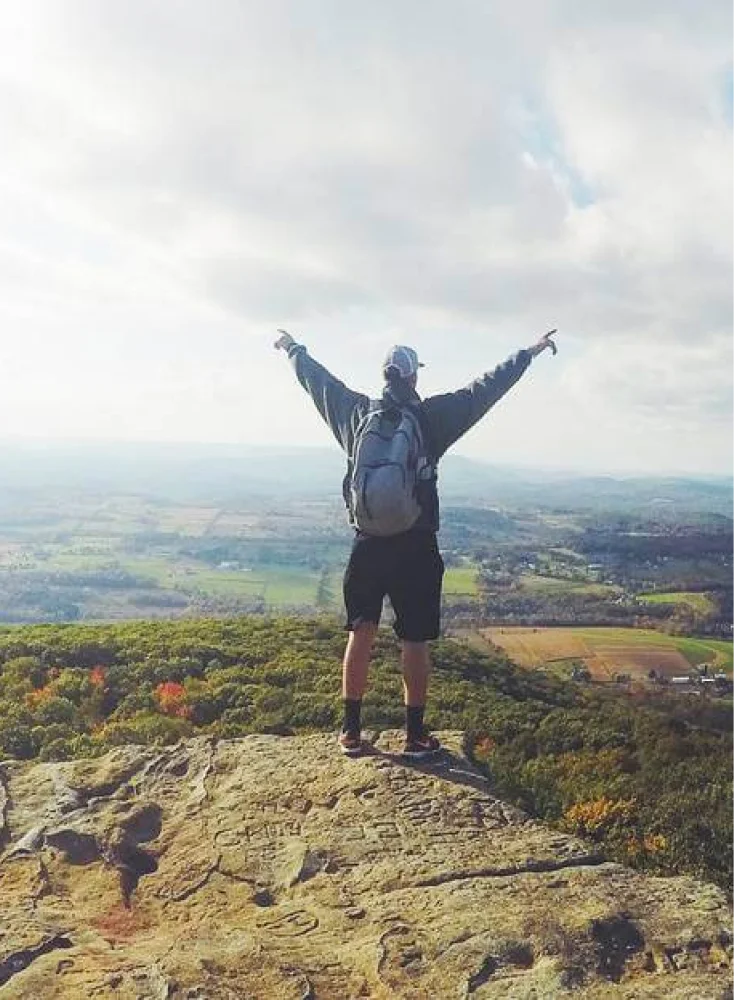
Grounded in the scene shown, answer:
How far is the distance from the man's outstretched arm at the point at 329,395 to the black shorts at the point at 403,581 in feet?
2.73

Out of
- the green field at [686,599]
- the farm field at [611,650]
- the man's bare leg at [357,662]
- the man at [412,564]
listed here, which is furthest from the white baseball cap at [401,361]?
the green field at [686,599]

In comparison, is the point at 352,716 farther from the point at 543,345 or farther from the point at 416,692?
the point at 543,345

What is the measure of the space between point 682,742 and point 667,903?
603 cm

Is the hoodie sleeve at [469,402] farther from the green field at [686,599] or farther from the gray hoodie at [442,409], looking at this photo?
the green field at [686,599]

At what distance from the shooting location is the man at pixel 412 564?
578cm

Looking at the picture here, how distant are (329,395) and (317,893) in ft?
11.2

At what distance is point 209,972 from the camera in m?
3.51

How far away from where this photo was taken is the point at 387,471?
5.53 metres

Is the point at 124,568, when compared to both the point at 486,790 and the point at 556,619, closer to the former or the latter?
the point at 556,619

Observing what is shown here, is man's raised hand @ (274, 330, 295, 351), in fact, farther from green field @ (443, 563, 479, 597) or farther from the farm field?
green field @ (443, 563, 479, 597)

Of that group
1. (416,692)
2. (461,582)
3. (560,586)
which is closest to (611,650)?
(560,586)

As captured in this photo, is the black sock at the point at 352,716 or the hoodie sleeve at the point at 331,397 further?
the hoodie sleeve at the point at 331,397

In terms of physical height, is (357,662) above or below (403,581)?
below

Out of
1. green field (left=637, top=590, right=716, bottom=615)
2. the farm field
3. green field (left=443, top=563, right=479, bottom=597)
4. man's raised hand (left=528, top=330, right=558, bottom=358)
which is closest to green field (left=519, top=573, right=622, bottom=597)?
green field (left=637, top=590, right=716, bottom=615)
